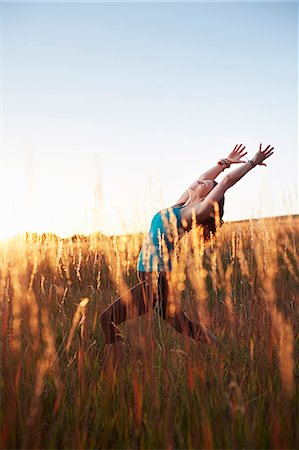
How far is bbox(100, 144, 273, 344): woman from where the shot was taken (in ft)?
7.34

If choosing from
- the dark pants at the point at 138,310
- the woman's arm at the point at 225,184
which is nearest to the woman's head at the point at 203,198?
the woman's arm at the point at 225,184

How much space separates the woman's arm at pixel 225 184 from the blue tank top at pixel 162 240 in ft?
0.49

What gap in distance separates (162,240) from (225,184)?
493 millimetres

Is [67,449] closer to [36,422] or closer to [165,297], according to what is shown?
[36,422]

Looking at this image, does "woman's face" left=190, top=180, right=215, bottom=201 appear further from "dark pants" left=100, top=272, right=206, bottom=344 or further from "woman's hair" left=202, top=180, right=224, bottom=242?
"dark pants" left=100, top=272, right=206, bottom=344

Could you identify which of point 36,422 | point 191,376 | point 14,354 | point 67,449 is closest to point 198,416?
point 191,376

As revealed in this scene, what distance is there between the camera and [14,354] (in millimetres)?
2035

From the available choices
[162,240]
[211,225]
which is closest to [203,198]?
[211,225]

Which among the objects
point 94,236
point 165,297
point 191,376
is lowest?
point 191,376

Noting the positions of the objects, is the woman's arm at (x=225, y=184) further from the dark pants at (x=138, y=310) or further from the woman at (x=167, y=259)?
the dark pants at (x=138, y=310)

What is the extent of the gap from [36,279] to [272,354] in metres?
2.40

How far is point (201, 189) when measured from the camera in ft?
9.05

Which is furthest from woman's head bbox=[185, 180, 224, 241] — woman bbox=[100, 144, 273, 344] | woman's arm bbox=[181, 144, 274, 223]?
woman's arm bbox=[181, 144, 274, 223]

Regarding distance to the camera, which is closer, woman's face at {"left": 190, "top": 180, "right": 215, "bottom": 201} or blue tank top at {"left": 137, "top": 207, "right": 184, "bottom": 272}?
blue tank top at {"left": 137, "top": 207, "right": 184, "bottom": 272}
